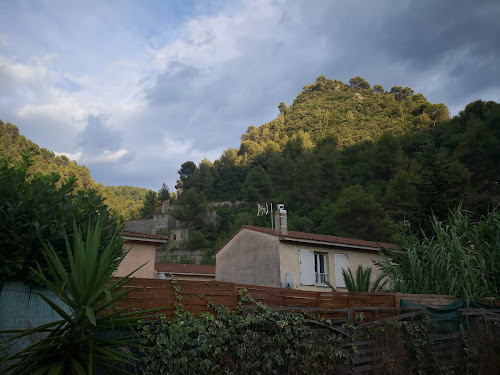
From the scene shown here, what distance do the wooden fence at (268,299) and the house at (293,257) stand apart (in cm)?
813

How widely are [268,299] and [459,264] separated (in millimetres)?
4507

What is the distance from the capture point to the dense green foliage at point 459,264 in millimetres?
8547

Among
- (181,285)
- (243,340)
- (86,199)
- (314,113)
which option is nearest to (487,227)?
(243,340)

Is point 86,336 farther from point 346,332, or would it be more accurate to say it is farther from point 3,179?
point 346,332

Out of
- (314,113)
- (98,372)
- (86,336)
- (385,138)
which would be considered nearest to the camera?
(86,336)

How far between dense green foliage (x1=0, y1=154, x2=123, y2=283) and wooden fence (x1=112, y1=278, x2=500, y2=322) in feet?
4.51

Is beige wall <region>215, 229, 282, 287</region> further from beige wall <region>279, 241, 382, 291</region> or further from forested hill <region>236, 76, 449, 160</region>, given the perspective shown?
forested hill <region>236, 76, 449, 160</region>

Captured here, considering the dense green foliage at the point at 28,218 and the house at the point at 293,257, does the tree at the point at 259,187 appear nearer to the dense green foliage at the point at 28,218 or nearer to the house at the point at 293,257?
the house at the point at 293,257

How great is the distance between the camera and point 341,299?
7.23 meters

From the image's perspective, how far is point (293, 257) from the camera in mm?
16609

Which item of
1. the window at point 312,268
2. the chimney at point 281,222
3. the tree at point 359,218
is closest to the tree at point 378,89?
the tree at point 359,218

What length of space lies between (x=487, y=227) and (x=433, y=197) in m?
8.79

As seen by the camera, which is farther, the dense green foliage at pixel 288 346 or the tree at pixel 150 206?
the tree at pixel 150 206

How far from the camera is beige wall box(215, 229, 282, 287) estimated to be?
54.6 ft
